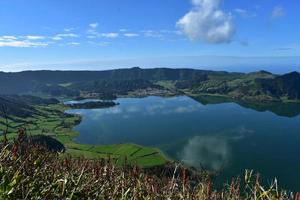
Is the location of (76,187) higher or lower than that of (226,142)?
higher

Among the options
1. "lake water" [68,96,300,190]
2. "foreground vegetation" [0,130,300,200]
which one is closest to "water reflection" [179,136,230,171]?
"lake water" [68,96,300,190]

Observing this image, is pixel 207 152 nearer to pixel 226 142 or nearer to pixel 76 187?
pixel 226 142

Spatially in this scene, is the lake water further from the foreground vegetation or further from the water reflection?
the foreground vegetation

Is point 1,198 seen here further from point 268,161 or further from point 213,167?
point 268,161

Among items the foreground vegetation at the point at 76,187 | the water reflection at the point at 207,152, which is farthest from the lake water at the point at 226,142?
the foreground vegetation at the point at 76,187

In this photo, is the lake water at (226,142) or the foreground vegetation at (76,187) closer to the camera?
the foreground vegetation at (76,187)

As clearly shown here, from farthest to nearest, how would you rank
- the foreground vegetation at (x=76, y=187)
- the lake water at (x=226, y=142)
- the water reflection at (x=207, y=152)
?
the water reflection at (x=207, y=152) → the lake water at (x=226, y=142) → the foreground vegetation at (x=76, y=187)

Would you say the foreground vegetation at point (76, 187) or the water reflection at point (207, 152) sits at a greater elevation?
the foreground vegetation at point (76, 187)

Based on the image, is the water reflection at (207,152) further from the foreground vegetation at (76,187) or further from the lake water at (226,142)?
the foreground vegetation at (76,187)

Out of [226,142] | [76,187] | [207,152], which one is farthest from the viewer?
[226,142]

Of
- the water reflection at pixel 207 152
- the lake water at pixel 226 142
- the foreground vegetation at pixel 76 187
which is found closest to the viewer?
the foreground vegetation at pixel 76 187

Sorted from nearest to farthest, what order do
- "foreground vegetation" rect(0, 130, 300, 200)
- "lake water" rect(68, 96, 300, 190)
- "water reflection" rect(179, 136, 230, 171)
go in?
"foreground vegetation" rect(0, 130, 300, 200)
"lake water" rect(68, 96, 300, 190)
"water reflection" rect(179, 136, 230, 171)

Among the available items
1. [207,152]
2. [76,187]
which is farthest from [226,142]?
[76,187]
